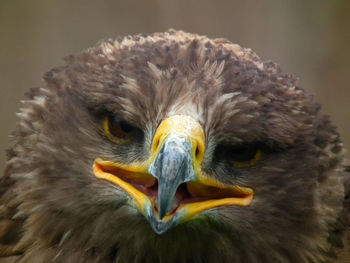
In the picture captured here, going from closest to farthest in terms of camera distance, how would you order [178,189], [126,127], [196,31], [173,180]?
[173,180]
[178,189]
[126,127]
[196,31]

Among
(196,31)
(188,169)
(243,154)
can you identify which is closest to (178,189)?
(188,169)

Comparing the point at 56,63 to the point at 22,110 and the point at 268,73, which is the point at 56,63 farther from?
the point at 268,73

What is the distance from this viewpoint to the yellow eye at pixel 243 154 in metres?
2.17

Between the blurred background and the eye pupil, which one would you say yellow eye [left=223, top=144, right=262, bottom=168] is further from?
the blurred background

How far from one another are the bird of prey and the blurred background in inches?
39.1

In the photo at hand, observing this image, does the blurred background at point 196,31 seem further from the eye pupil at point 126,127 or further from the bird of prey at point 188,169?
the eye pupil at point 126,127

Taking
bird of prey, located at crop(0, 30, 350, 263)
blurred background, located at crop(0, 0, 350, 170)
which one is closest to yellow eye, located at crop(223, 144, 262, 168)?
bird of prey, located at crop(0, 30, 350, 263)

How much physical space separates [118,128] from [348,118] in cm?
141

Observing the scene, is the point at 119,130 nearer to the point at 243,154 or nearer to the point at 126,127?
the point at 126,127

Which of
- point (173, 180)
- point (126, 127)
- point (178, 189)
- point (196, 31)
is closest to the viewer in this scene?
point (173, 180)

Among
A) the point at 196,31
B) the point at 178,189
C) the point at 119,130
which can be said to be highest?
the point at 196,31

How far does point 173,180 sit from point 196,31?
4.98 ft

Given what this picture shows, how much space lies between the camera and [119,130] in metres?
2.18

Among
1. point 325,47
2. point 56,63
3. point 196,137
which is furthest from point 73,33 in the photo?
point 196,137
